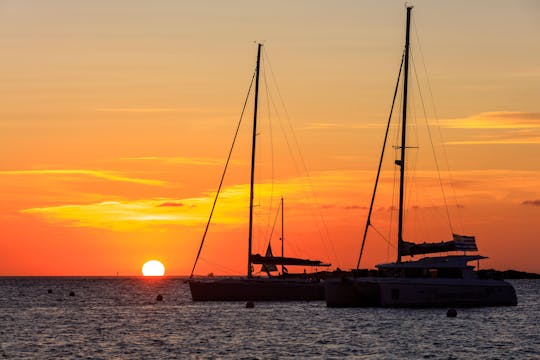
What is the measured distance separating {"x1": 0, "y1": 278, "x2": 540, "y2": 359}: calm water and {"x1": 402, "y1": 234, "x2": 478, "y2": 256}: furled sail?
475cm

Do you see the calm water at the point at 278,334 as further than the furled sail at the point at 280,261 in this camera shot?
No

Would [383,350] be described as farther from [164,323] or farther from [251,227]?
[251,227]

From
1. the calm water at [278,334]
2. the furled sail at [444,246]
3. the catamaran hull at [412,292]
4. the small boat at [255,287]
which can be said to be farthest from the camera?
the small boat at [255,287]

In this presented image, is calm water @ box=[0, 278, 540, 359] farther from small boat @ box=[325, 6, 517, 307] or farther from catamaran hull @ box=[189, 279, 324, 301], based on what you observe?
catamaran hull @ box=[189, 279, 324, 301]

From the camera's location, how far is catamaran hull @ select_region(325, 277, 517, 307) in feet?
271

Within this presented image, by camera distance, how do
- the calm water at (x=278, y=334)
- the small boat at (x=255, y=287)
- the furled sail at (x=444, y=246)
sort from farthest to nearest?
the small boat at (x=255, y=287) → the furled sail at (x=444, y=246) → the calm water at (x=278, y=334)

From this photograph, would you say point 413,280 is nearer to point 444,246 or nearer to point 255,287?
point 444,246

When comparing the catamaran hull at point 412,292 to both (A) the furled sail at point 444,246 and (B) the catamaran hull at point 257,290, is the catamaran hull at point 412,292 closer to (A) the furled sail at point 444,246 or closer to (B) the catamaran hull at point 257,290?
(A) the furled sail at point 444,246

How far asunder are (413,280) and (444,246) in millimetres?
4571

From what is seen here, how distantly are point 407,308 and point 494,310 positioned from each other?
10239 mm

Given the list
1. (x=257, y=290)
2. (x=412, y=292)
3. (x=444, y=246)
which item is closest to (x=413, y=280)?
(x=412, y=292)

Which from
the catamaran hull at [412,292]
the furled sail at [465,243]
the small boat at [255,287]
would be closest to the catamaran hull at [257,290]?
the small boat at [255,287]

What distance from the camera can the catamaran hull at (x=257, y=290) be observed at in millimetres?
100500

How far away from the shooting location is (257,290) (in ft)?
330
